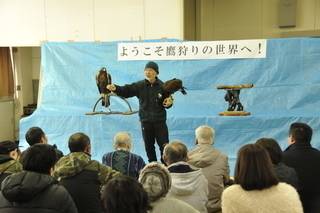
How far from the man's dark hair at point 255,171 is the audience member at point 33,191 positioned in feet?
2.80

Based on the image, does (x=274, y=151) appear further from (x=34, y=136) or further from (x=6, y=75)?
(x=6, y=75)

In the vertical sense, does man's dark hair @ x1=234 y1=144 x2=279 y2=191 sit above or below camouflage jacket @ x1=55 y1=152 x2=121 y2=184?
above

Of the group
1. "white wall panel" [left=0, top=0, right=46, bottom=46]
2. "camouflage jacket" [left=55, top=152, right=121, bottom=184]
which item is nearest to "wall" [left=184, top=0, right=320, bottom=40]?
"white wall panel" [left=0, top=0, right=46, bottom=46]

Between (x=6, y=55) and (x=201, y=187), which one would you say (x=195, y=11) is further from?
(x=201, y=187)

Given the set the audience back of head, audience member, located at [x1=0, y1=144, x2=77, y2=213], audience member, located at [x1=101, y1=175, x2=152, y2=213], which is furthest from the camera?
the audience back of head

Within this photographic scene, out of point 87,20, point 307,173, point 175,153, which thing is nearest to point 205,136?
point 175,153

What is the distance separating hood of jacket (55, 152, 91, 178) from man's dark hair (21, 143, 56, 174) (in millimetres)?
303

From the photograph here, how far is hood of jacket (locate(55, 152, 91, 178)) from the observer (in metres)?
2.08

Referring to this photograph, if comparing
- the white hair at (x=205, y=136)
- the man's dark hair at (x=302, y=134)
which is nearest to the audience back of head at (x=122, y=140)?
the white hair at (x=205, y=136)

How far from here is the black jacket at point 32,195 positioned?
1.58 metres

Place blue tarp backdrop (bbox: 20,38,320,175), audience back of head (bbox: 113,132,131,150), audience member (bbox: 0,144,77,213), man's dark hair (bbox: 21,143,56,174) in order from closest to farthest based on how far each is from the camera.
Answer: audience member (bbox: 0,144,77,213), man's dark hair (bbox: 21,143,56,174), audience back of head (bbox: 113,132,131,150), blue tarp backdrop (bbox: 20,38,320,175)

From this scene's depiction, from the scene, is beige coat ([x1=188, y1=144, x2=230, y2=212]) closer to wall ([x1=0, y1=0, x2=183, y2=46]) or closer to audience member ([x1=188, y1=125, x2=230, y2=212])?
audience member ([x1=188, y1=125, x2=230, y2=212])

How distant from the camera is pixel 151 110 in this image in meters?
3.52

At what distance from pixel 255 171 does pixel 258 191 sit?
0.09 meters
